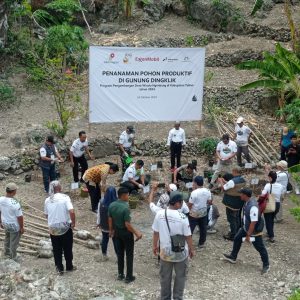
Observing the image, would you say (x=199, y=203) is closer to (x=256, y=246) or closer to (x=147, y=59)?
(x=256, y=246)

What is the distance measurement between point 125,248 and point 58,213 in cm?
110

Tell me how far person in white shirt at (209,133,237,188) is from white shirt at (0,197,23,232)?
5.39 m

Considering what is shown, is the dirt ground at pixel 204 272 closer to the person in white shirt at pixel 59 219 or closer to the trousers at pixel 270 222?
the trousers at pixel 270 222

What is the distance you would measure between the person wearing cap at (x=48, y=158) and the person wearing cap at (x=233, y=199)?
375 cm

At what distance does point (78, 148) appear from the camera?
42.7 feet

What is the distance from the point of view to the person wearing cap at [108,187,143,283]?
854 centimetres

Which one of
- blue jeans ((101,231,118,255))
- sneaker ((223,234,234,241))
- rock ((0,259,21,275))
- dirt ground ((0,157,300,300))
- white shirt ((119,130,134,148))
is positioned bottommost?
dirt ground ((0,157,300,300))

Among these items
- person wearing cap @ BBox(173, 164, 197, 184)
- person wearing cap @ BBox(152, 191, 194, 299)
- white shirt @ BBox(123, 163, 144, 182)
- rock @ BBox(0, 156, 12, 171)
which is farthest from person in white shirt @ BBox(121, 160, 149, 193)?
person wearing cap @ BBox(152, 191, 194, 299)

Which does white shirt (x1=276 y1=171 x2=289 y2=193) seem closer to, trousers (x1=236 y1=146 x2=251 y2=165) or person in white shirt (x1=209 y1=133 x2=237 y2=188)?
person in white shirt (x1=209 y1=133 x2=237 y2=188)

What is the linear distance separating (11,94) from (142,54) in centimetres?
454

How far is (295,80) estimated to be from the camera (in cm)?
1512

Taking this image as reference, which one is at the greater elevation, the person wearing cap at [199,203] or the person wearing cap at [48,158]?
the person wearing cap at [48,158]

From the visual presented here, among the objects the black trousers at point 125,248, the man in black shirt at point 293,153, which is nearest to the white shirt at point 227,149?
the man in black shirt at point 293,153

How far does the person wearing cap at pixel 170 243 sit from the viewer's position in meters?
7.98
